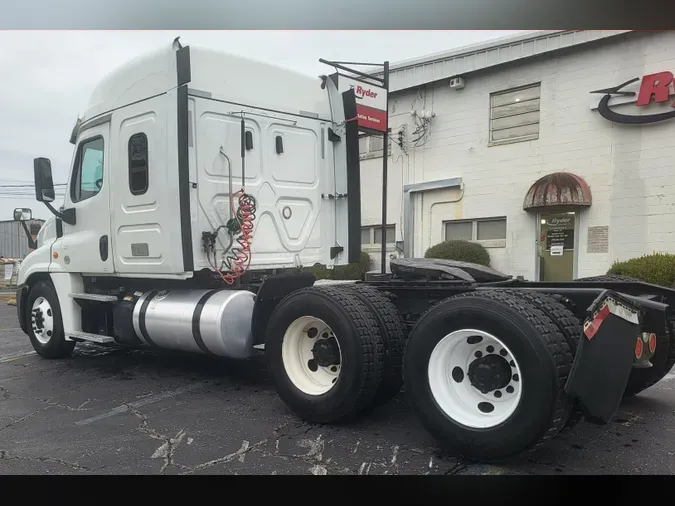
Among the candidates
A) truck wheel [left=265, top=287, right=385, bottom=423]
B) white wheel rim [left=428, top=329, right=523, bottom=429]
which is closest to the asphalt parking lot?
truck wheel [left=265, top=287, right=385, bottom=423]

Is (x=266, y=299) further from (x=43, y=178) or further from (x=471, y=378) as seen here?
(x=43, y=178)

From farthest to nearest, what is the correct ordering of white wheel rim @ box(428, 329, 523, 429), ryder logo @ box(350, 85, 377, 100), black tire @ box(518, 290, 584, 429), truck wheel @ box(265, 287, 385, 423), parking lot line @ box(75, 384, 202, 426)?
ryder logo @ box(350, 85, 377, 100)
parking lot line @ box(75, 384, 202, 426)
truck wheel @ box(265, 287, 385, 423)
white wheel rim @ box(428, 329, 523, 429)
black tire @ box(518, 290, 584, 429)

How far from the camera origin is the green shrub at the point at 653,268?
10.1m

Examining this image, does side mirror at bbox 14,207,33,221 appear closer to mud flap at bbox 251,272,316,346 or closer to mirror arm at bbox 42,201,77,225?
mirror arm at bbox 42,201,77,225

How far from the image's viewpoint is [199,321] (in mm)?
5160

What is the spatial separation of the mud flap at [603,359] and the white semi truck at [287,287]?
0.04ft

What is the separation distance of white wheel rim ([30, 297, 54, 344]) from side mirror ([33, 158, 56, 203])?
53.6 inches

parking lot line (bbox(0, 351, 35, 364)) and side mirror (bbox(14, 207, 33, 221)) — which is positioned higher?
side mirror (bbox(14, 207, 33, 221))

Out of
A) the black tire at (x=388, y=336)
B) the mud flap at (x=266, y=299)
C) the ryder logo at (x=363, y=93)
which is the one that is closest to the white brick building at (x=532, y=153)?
the ryder logo at (x=363, y=93)

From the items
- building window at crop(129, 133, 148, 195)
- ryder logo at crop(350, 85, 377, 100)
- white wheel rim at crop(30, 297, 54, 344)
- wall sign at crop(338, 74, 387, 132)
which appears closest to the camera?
building window at crop(129, 133, 148, 195)

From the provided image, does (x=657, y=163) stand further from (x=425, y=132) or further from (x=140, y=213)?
(x=140, y=213)

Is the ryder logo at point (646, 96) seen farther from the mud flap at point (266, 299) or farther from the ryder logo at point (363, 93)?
the mud flap at point (266, 299)

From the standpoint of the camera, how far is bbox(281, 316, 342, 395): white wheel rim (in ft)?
14.5

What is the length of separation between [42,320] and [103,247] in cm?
161
